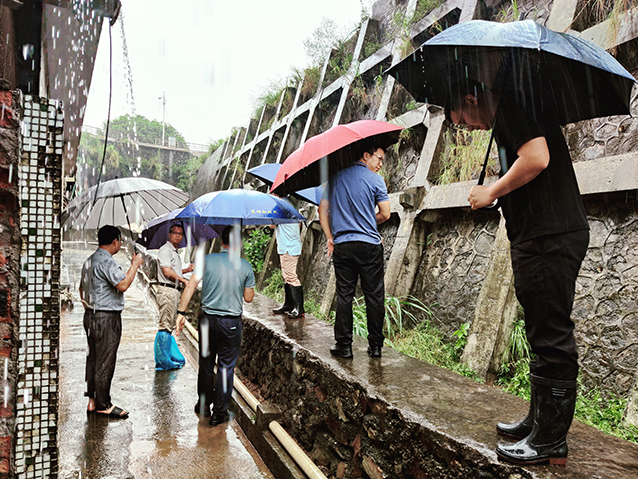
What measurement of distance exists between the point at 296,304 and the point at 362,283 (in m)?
2.00

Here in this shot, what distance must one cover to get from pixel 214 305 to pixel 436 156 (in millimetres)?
3112

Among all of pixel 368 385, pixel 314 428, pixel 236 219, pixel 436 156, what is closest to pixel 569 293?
pixel 368 385

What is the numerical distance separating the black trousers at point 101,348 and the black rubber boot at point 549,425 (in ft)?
11.9

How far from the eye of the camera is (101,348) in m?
4.22

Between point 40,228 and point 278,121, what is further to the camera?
point 278,121

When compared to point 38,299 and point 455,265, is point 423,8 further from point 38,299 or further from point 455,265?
point 38,299

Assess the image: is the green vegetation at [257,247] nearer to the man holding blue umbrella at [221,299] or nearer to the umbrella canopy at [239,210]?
the umbrella canopy at [239,210]

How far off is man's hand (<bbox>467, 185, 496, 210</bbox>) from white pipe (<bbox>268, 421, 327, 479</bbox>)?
6.94ft

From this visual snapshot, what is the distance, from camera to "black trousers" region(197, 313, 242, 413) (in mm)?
4188

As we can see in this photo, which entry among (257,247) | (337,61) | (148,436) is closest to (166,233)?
(148,436)

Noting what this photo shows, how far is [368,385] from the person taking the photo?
268cm

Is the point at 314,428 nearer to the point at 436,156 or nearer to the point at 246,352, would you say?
the point at 246,352

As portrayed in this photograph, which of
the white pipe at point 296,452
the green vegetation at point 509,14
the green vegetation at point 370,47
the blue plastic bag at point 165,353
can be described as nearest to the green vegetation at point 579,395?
the white pipe at point 296,452

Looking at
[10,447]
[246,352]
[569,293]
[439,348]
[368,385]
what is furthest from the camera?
[246,352]
